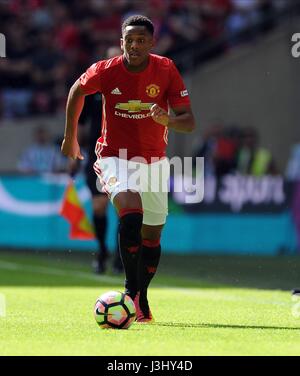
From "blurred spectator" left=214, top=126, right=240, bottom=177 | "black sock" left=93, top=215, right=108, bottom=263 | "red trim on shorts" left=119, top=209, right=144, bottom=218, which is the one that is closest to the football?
"red trim on shorts" left=119, top=209, right=144, bottom=218

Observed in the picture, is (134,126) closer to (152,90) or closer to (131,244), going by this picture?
(152,90)

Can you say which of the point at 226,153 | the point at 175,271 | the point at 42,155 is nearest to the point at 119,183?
the point at 175,271

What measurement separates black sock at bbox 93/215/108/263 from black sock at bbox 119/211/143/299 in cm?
539

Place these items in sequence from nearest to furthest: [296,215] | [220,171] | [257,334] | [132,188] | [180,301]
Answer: [257,334], [132,188], [180,301], [296,215], [220,171]

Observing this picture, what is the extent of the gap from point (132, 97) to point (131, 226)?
40.4 inches

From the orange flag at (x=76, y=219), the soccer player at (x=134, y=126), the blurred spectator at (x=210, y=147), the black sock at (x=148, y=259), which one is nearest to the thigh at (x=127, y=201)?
the soccer player at (x=134, y=126)

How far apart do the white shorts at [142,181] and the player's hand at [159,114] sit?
1.97 ft

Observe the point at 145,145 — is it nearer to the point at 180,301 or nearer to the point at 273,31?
the point at 180,301

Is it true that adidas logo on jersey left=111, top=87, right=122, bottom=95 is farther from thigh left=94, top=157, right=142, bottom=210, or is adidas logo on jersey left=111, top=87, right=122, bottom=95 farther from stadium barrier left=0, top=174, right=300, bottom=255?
stadium barrier left=0, top=174, right=300, bottom=255

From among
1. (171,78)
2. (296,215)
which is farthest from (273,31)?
(171,78)

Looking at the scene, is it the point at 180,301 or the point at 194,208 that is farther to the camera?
the point at 194,208

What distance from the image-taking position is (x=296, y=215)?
55.3 ft

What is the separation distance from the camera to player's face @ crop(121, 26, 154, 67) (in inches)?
330
